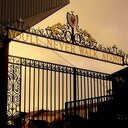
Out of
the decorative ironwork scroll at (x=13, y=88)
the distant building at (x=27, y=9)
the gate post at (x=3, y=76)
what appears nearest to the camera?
the gate post at (x=3, y=76)

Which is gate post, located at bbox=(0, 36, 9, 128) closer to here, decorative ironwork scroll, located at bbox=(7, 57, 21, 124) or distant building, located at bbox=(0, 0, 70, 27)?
decorative ironwork scroll, located at bbox=(7, 57, 21, 124)

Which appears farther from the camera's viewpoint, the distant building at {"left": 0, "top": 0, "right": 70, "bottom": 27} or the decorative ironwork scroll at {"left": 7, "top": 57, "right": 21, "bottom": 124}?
the distant building at {"left": 0, "top": 0, "right": 70, "bottom": 27}

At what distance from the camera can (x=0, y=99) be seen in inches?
399

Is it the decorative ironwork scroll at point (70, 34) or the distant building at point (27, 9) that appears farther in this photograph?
the distant building at point (27, 9)

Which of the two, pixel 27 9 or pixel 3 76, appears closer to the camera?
pixel 3 76

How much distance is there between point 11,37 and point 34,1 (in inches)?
393

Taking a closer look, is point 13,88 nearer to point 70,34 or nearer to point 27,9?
point 70,34

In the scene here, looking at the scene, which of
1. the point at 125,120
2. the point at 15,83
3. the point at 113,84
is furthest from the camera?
the point at 113,84

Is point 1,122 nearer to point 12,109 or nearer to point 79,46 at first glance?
point 12,109

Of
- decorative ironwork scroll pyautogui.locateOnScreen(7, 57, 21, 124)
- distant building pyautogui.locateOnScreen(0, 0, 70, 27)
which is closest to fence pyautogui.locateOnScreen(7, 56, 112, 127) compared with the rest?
decorative ironwork scroll pyautogui.locateOnScreen(7, 57, 21, 124)

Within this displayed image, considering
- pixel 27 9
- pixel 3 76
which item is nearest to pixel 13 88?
pixel 3 76

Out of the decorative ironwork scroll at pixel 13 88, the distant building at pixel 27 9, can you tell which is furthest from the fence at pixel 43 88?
the distant building at pixel 27 9

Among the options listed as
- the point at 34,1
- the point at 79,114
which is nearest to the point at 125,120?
the point at 79,114

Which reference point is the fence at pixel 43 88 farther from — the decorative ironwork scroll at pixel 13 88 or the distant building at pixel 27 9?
the distant building at pixel 27 9
